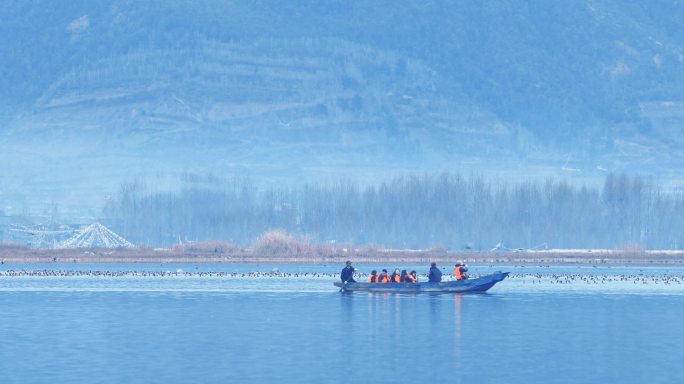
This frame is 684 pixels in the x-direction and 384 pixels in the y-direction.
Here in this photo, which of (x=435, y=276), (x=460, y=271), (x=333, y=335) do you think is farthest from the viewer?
(x=460, y=271)

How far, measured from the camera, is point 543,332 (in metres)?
48.3

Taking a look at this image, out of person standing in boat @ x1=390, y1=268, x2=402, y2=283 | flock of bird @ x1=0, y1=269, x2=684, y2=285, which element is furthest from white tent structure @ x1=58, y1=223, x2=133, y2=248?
person standing in boat @ x1=390, y1=268, x2=402, y2=283

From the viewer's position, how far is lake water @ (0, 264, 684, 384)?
1512 inches

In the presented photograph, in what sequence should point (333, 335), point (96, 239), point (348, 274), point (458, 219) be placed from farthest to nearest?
point (458, 219)
point (96, 239)
point (348, 274)
point (333, 335)

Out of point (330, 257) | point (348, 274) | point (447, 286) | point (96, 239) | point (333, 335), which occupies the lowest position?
point (333, 335)

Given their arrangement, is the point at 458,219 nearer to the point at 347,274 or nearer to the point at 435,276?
the point at 347,274

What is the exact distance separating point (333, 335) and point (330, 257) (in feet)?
242

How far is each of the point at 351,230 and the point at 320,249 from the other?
59.3 ft

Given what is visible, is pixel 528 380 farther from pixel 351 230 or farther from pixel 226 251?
pixel 351 230

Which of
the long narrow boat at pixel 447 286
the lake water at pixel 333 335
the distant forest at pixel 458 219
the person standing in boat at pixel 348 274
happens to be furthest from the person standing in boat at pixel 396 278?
the distant forest at pixel 458 219

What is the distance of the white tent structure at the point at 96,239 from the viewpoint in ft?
445

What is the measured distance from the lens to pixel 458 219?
5586 inches

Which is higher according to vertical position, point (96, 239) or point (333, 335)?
point (96, 239)

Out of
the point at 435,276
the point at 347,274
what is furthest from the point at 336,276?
the point at 435,276
